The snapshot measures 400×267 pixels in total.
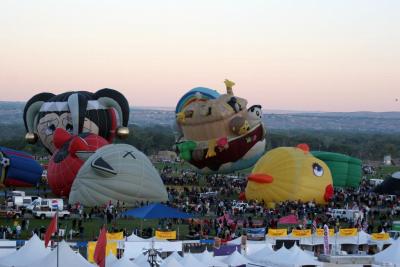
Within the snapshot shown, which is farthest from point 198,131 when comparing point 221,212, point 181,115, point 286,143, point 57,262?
point 286,143

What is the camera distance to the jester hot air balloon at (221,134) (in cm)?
4628

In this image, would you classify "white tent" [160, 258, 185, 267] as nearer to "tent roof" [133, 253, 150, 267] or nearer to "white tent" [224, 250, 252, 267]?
"tent roof" [133, 253, 150, 267]

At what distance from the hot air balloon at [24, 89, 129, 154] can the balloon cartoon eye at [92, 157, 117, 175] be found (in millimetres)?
11309

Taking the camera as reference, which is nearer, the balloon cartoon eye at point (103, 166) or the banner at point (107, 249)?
the banner at point (107, 249)

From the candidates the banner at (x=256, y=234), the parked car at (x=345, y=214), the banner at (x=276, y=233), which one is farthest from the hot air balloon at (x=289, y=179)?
the banner at (x=276, y=233)

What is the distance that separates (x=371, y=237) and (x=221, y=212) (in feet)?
32.8

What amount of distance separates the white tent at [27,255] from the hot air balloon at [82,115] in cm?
2598

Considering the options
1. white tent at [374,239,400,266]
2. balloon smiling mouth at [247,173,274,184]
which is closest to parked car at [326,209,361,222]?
balloon smiling mouth at [247,173,274,184]

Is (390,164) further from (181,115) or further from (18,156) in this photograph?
(18,156)

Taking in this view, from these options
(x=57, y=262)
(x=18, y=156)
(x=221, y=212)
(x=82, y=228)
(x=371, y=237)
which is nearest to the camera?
(x=57, y=262)

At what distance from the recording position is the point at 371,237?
2458 centimetres

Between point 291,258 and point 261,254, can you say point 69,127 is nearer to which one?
point 261,254

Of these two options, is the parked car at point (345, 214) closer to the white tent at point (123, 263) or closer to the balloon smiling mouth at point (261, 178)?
the balloon smiling mouth at point (261, 178)

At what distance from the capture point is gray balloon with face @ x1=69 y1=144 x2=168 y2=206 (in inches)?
1337
